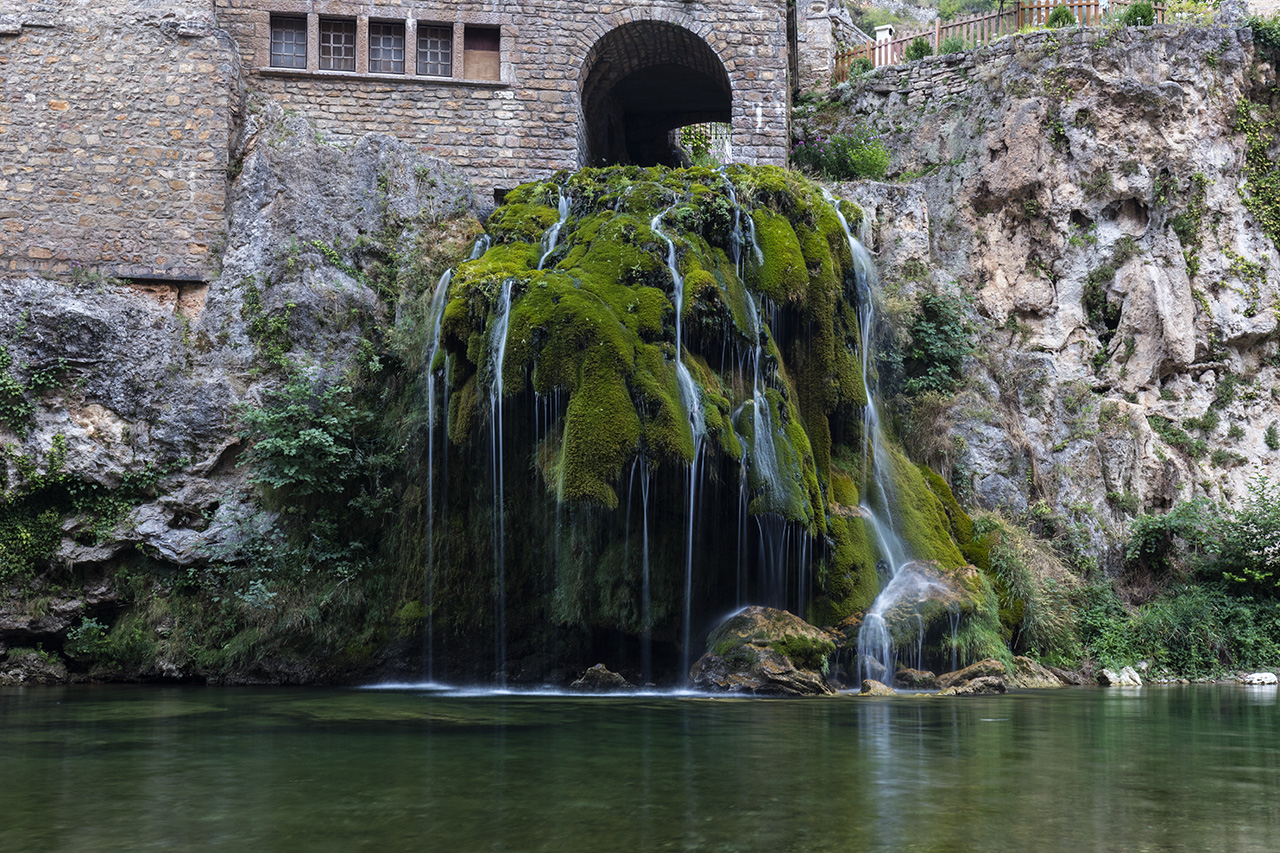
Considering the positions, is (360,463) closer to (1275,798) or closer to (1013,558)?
(1013,558)

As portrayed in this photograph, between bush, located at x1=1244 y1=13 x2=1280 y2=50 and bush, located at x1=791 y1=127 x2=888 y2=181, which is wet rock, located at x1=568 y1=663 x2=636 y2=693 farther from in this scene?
bush, located at x1=1244 y1=13 x2=1280 y2=50

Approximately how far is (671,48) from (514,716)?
46.1ft

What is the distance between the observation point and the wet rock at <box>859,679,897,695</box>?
9070 mm

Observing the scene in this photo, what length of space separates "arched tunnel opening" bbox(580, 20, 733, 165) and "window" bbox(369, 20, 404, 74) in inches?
124

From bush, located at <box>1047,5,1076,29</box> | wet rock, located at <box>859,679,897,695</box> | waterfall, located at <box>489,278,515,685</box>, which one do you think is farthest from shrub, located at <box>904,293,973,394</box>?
bush, located at <box>1047,5,1076,29</box>

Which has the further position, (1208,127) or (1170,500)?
(1208,127)

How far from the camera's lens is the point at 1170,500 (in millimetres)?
14609

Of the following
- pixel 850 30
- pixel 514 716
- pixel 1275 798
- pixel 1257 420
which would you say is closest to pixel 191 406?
pixel 514 716

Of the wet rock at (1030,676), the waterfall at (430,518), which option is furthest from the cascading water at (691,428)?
the wet rock at (1030,676)

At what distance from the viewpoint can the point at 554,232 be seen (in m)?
12.4

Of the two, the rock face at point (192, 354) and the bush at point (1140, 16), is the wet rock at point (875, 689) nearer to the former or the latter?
the rock face at point (192, 354)

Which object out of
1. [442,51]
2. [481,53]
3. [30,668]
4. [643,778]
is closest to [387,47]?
[442,51]

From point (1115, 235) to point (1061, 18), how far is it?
4781 millimetres

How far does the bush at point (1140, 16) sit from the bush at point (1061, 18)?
93 cm
